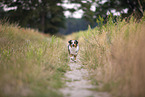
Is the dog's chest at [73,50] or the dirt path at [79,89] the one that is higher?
the dog's chest at [73,50]

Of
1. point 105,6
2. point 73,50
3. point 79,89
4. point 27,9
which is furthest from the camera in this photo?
point 105,6

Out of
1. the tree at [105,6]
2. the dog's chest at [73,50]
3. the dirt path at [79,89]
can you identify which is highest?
the tree at [105,6]

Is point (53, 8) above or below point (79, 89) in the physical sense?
above

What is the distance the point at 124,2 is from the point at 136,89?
44.8 feet

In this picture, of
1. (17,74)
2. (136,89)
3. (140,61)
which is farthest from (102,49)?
(17,74)

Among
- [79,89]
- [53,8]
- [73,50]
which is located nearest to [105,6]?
[53,8]

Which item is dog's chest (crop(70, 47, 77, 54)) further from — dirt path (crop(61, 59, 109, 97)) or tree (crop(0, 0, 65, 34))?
tree (crop(0, 0, 65, 34))

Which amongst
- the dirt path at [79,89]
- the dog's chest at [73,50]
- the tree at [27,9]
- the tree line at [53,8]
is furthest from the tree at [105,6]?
the dirt path at [79,89]

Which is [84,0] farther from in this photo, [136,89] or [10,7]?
[136,89]

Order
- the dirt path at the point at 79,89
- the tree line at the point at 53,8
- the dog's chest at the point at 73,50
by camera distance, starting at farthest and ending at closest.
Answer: the tree line at the point at 53,8 → the dog's chest at the point at 73,50 → the dirt path at the point at 79,89

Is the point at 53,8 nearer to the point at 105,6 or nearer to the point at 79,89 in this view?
the point at 105,6

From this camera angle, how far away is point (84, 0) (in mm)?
16234

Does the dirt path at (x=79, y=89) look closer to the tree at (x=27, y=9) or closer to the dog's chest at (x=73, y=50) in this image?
the dog's chest at (x=73, y=50)

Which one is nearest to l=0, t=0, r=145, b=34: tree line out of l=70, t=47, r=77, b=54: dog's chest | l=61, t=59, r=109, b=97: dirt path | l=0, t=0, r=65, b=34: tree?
l=0, t=0, r=65, b=34: tree
